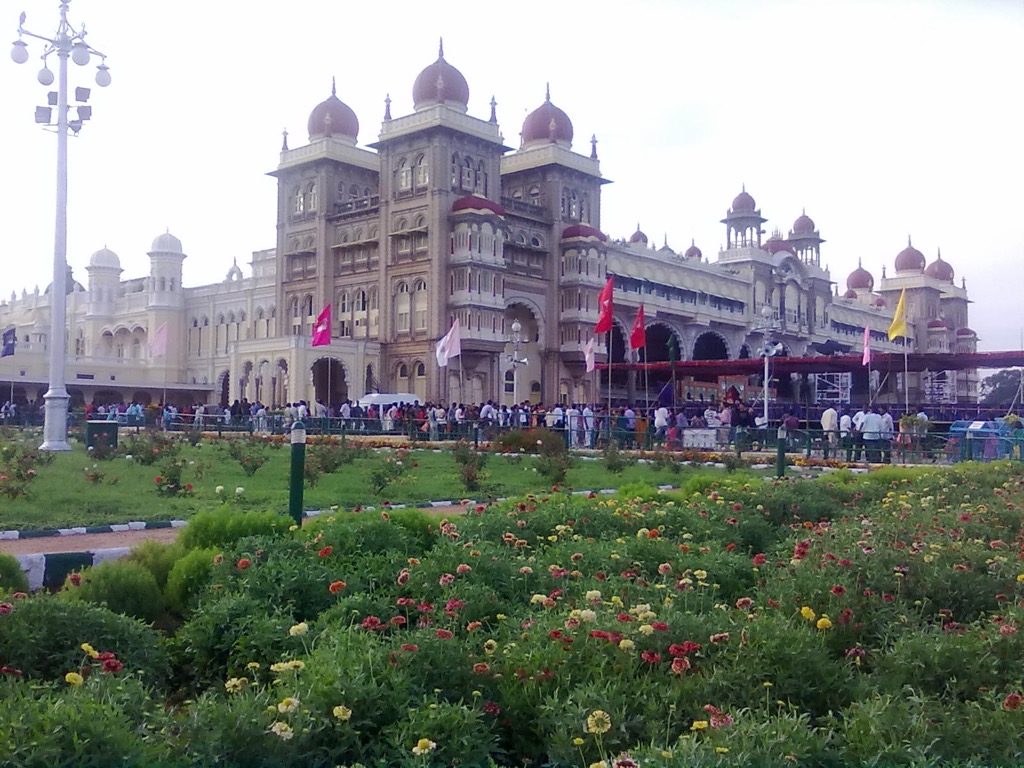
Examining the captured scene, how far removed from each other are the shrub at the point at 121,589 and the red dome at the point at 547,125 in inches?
1772

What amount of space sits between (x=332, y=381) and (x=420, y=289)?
21.8ft

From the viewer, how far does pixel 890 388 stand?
192 ft

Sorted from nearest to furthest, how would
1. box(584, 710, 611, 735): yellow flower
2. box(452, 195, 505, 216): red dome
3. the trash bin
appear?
box(584, 710, 611, 735): yellow flower
the trash bin
box(452, 195, 505, 216): red dome

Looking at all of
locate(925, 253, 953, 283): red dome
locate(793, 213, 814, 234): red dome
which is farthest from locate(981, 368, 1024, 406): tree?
locate(793, 213, 814, 234): red dome

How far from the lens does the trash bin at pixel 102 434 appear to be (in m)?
17.7

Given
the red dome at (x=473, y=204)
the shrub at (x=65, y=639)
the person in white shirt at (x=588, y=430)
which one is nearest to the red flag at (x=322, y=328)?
the red dome at (x=473, y=204)

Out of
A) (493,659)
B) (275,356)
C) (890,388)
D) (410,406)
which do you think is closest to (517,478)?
(493,659)

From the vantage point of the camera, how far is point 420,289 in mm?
42344

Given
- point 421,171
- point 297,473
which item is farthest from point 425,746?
point 421,171

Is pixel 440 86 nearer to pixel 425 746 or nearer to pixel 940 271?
pixel 425 746

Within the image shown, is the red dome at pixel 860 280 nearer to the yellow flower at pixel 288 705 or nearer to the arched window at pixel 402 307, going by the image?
the arched window at pixel 402 307

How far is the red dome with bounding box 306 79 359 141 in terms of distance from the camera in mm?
47656

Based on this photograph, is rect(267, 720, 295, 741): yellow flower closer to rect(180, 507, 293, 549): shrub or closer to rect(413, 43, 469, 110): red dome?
rect(180, 507, 293, 549): shrub

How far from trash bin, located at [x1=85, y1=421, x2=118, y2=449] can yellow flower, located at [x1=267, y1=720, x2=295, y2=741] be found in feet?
52.1
